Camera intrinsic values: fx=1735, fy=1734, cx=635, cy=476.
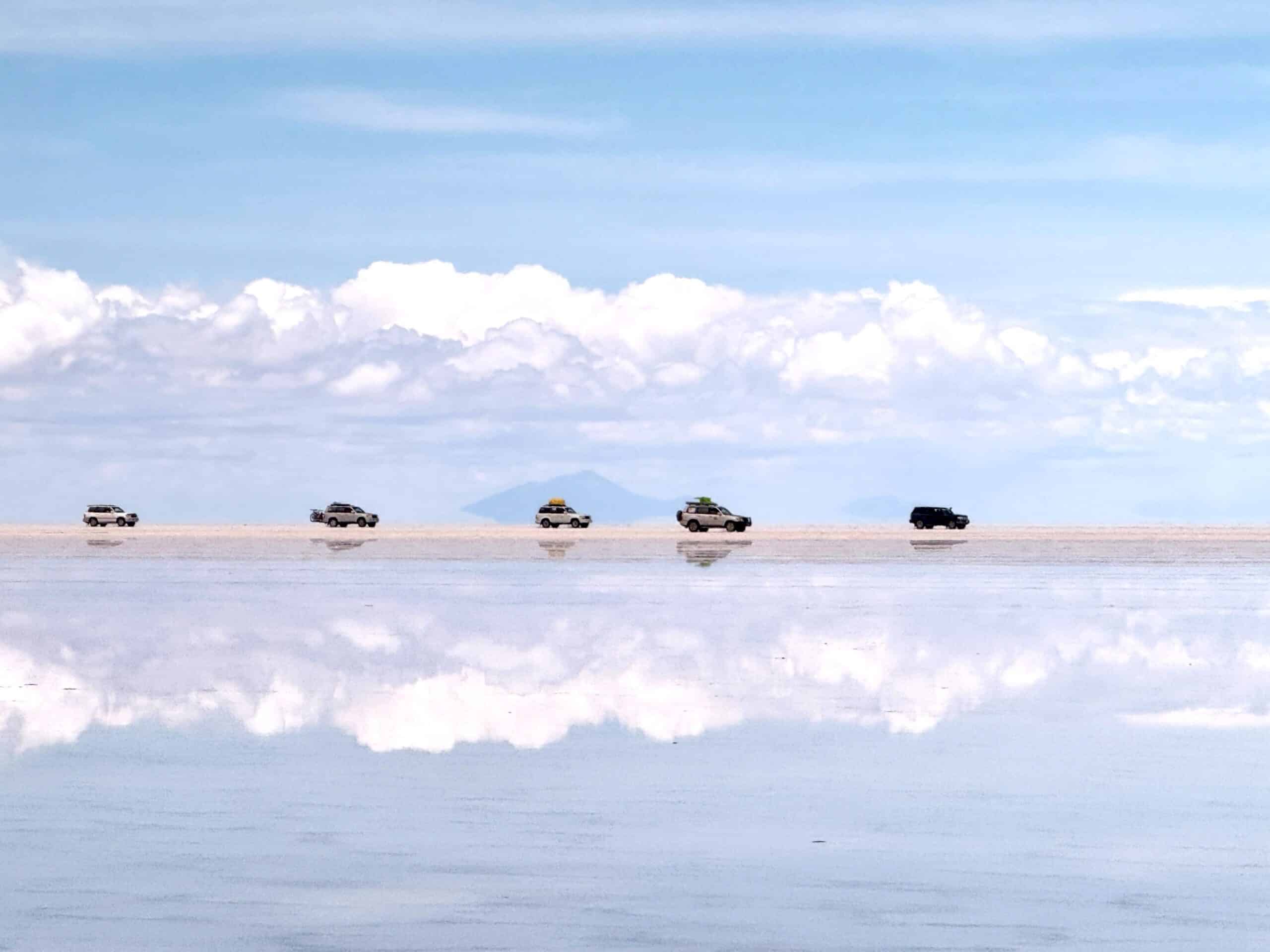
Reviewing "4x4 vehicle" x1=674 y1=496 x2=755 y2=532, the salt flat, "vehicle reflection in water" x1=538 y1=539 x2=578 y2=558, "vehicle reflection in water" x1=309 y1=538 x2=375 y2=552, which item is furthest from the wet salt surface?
"4x4 vehicle" x1=674 y1=496 x2=755 y2=532

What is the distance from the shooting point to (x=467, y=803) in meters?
17.7

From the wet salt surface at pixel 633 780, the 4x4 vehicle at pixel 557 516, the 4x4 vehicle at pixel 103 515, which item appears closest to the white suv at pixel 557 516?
the 4x4 vehicle at pixel 557 516

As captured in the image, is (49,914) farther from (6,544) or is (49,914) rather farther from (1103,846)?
(6,544)

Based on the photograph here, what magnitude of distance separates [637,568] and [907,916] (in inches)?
2392

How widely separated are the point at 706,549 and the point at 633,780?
3238 inches

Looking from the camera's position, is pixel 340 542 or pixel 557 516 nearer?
pixel 340 542

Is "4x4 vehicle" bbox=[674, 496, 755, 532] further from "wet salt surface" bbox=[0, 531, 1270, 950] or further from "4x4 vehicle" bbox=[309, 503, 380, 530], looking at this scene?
"wet salt surface" bbox=[0, 531, 1270, 950]

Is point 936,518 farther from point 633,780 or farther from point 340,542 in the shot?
point 633,780


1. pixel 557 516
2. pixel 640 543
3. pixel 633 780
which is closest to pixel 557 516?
pixel 557 516

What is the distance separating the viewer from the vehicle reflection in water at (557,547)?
300ft

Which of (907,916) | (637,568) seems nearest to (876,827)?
(907,916)

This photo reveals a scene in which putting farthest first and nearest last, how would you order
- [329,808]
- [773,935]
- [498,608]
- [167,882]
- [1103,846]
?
[498,608] < [329,808] < [1103,846] < [167,882] < [773,935]

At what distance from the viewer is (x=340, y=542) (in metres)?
113

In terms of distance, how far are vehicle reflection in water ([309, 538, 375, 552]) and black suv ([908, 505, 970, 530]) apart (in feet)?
162
